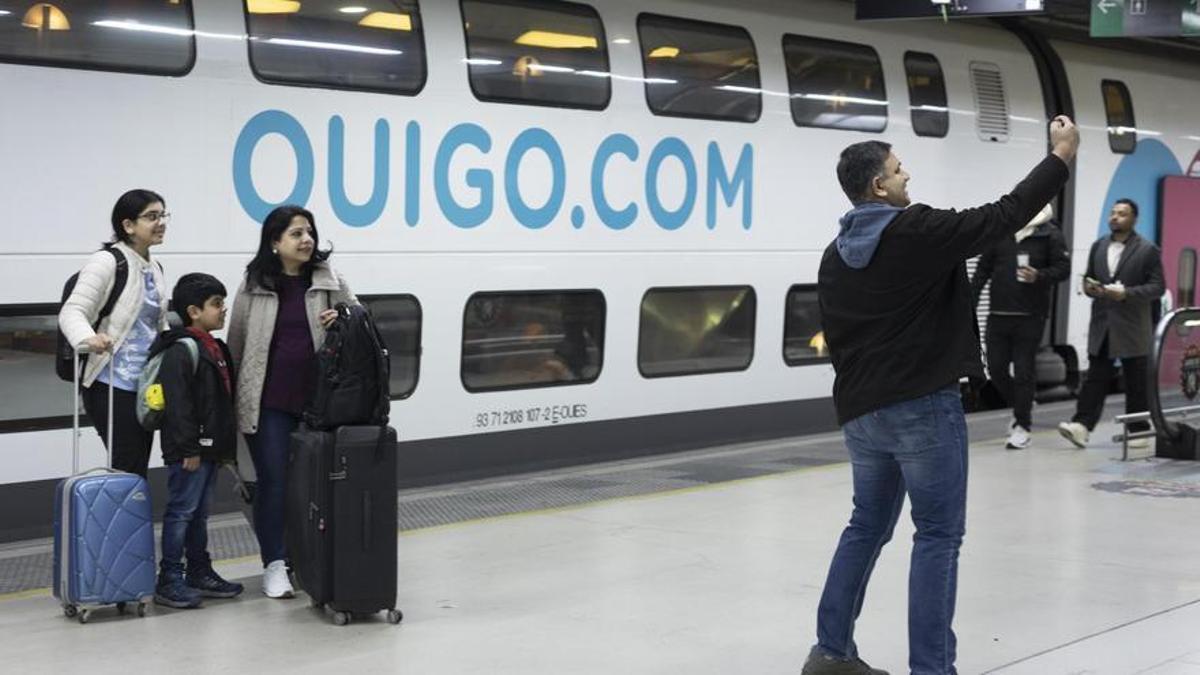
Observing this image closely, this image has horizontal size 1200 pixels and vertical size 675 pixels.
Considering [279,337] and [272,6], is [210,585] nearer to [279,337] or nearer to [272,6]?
[279,337]

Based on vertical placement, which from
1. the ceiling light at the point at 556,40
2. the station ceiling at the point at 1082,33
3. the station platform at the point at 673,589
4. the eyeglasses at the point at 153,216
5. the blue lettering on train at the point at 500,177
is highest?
the station ceiling at the point at 1082,33

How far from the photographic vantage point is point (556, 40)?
409 inches

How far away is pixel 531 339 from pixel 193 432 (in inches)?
148

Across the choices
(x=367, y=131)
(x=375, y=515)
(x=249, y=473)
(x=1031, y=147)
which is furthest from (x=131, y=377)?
(x=1031, y=147)

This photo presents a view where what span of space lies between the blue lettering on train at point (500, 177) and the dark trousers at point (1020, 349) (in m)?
1.97

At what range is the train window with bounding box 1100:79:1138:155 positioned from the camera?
50.5 ft

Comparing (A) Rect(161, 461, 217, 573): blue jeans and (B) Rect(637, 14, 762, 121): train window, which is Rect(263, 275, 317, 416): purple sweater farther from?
(B) Rect(637, 14, 762, 121): train window

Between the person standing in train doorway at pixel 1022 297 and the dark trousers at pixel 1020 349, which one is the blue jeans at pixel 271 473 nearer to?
the person standing in train doorway at pixel 1022 297

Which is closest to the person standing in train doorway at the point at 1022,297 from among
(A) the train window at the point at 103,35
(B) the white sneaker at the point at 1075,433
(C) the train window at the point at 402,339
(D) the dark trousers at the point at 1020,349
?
(D) the dark trousers at the point at 1020,349

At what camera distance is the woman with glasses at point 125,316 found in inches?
267

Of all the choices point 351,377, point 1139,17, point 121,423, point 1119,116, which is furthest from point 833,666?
point 1119,116

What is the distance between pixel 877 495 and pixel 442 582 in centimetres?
260

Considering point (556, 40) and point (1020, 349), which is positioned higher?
point (556, 40)

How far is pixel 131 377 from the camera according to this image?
688 cm
